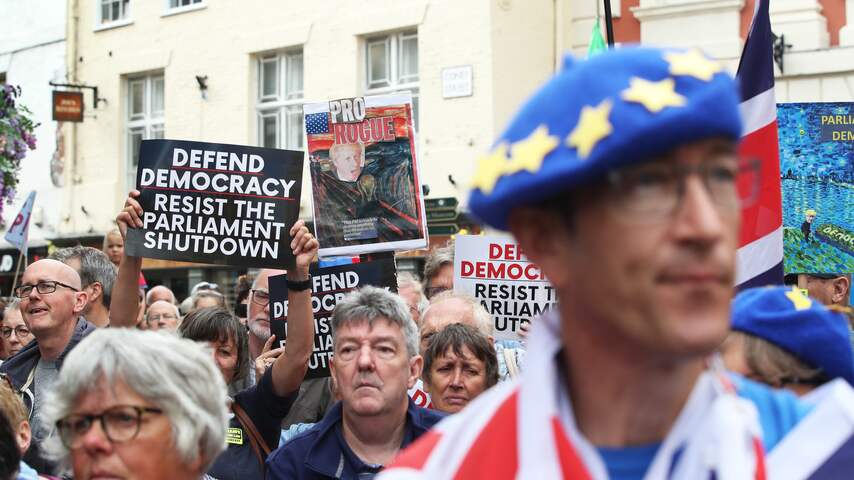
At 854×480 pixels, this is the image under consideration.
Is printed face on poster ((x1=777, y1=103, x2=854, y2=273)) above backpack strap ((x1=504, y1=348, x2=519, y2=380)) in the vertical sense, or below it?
above

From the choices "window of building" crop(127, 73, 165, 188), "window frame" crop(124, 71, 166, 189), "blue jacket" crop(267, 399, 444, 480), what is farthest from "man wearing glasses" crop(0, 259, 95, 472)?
"window of building" crop(127, 73, 165, 188)

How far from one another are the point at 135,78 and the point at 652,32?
992 centimetres

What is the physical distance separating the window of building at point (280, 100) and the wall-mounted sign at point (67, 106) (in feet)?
12.1

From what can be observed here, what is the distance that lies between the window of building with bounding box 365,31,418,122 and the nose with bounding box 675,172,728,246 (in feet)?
51.5

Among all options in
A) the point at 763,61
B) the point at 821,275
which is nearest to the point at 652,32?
the point at 821,275

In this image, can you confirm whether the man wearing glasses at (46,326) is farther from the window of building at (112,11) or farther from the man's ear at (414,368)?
the window of building at (112,11)

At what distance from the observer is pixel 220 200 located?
5926mm

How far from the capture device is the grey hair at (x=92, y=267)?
237 inches

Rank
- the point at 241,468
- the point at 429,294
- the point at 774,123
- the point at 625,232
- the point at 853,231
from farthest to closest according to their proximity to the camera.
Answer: the point at 429,294 < the point at 853,231 < the point at 774,123 < the point at 241,468 < the point at 625,232

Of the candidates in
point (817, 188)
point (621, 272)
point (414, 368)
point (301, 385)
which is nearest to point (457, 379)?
point (414, 368)

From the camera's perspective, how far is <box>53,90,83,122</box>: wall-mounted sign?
2038 centimetres

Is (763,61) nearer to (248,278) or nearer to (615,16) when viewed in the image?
(248,278)

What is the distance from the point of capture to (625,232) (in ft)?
5.17

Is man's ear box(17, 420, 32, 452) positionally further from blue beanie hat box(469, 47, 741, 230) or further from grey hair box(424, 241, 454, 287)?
grey hair box(424, 241, 454, 287)
